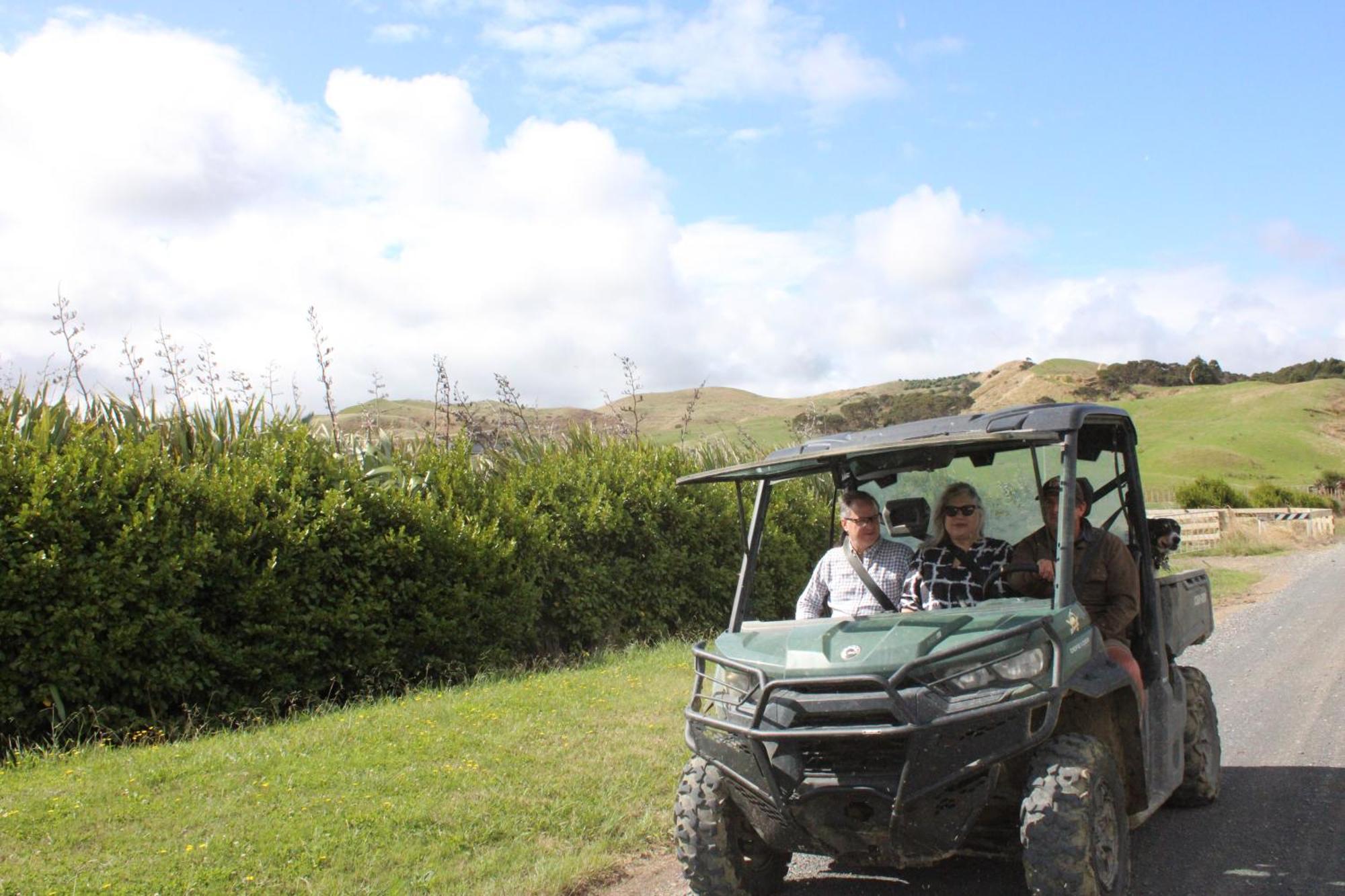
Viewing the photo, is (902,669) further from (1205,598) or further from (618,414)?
(618,414)

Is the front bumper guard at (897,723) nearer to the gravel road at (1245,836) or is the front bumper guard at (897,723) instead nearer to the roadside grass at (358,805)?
the gravel road at (1245,836)

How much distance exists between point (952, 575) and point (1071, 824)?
163 centimetres

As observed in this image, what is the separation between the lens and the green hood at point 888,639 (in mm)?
4441

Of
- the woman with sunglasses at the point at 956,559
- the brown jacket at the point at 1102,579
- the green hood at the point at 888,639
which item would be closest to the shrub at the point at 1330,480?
the brown jacket at the point at 1102,579

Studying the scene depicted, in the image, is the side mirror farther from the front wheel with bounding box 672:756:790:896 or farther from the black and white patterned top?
the front wheel with bounding box 672:756:790:896

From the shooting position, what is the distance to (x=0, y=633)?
7.43 m

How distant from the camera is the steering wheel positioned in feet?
18.3

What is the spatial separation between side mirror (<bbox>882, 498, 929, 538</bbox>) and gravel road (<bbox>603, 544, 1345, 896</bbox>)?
1696mm

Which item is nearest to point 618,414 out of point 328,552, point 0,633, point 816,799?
point 328,552

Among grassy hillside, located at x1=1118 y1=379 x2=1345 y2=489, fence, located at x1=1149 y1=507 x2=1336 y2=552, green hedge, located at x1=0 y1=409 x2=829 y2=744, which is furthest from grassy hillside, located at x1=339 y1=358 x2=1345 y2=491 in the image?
green hedge, located at x1=0 y1=409 x2=829 y2=744

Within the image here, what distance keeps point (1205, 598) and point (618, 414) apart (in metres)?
9.36

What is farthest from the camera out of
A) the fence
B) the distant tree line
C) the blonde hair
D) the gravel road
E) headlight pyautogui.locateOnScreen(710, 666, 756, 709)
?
the distant tree line

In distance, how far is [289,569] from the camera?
8984 mm

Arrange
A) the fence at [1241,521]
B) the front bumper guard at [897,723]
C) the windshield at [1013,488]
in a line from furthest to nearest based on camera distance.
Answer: the fence at [1241,521] → the windshield at [1013,488] → the front bumper guard at [897,723]
